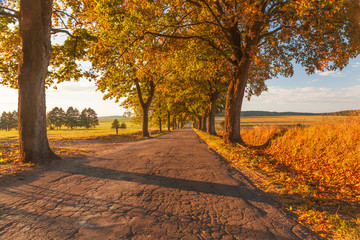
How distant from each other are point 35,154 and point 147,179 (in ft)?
16.1

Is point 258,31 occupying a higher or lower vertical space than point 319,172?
higher

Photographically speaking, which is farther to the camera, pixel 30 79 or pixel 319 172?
pixel 30 79

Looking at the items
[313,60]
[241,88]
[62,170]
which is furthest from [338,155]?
[62,170]

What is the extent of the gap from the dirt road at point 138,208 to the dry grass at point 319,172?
0.51 m

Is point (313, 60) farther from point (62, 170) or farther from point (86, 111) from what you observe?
point (86, 111)

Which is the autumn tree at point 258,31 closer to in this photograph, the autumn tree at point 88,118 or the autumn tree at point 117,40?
the autumn tree at point 117,40

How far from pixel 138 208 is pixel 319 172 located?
5.63m

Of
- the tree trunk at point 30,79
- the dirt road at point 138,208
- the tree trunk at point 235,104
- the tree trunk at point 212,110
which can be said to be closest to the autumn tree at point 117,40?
the tree trunk at point 30,79

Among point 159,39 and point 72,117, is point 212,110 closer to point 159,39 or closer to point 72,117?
point 159,39

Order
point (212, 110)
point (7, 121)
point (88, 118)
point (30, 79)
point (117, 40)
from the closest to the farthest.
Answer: point (30, 79) < point (117, 40) < point (212, 110) < point (7, 121) < point (88, 118)

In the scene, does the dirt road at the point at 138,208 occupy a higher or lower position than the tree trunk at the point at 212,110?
lower

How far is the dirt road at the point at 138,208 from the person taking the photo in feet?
8.68

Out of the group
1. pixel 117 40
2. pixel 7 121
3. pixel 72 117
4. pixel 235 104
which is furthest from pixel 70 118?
pixel 235 104

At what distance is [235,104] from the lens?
10.9 meters
